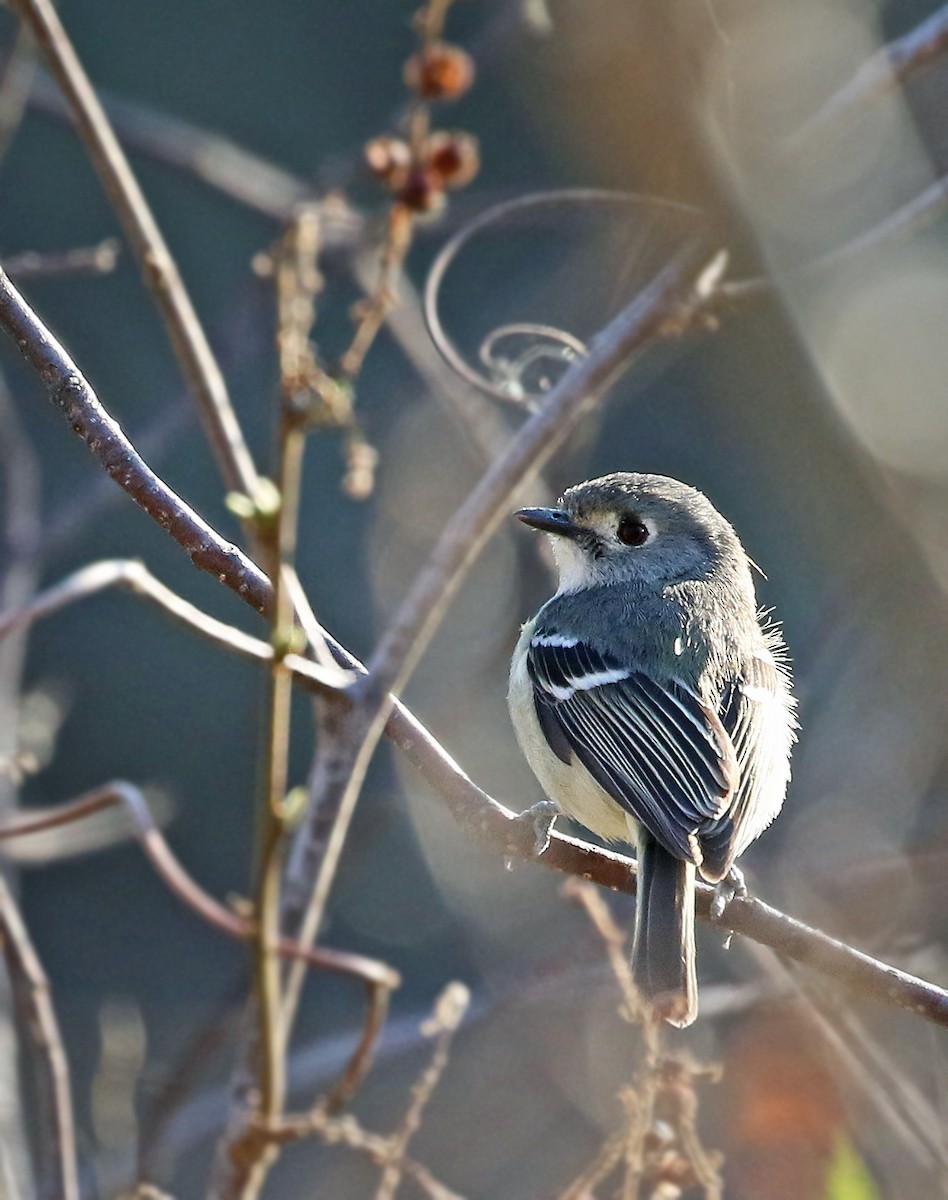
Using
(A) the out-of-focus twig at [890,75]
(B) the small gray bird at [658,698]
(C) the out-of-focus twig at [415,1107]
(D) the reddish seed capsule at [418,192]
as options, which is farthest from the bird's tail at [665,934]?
(A) the out-of-focus twig at [890,75]

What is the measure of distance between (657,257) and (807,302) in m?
1.41

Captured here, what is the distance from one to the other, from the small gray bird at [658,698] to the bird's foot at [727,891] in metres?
0.04

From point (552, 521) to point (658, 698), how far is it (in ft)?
1.49

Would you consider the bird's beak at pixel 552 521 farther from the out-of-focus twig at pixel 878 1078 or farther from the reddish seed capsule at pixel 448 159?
the out-of-focus twig at pixel 878 1078

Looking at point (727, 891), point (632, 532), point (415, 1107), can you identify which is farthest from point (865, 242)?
point (415, 1107)

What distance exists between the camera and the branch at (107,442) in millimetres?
1686

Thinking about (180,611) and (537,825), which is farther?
(537,825)

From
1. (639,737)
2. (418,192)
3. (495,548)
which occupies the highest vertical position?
(495,548)

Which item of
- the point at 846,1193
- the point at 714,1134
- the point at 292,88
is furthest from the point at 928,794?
the point at 292,88

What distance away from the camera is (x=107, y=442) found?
171cm

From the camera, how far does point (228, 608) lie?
196 inches

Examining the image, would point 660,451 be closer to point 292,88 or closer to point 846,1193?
point 292,88

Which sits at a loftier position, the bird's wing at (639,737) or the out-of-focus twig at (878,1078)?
the bird's wing at (639,737)

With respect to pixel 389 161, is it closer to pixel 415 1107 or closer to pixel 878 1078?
pixel 415 1107
